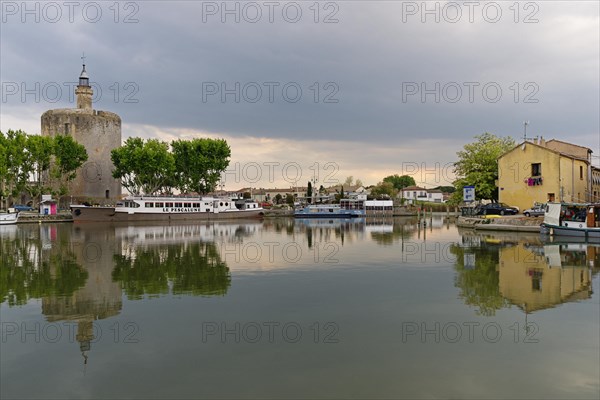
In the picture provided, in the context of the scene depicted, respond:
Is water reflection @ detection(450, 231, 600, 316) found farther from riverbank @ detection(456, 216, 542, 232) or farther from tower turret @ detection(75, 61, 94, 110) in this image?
tower turret @ detection(75, 61, 94, 110)

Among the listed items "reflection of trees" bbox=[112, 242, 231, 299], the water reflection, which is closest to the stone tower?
"reflection of trees" bbox=[112, 242, 231, 299]

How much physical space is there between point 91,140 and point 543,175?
65.5 metres

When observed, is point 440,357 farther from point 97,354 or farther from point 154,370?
point 97,354

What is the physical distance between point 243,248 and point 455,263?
12474mm

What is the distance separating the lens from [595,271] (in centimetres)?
1778

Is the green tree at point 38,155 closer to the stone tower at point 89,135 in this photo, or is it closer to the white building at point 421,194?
the stone tower at point 89,135

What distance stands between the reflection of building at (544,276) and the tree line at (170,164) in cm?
5479

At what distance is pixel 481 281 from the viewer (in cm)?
1558

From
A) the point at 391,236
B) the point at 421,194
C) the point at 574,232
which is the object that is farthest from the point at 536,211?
the point at 421,194

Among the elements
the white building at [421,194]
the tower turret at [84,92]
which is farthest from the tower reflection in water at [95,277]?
the white building at [421,194]

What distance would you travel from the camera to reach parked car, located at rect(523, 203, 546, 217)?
4074 cm

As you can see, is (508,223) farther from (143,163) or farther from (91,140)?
(91,140)

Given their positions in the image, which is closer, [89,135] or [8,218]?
[8,218]

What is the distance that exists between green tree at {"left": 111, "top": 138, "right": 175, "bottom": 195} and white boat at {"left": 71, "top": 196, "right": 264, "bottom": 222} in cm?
587
